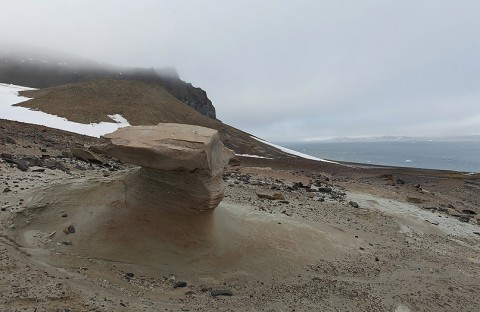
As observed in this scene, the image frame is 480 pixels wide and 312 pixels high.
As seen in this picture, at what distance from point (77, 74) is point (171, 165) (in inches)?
4046

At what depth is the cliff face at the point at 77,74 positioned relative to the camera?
91000 mm

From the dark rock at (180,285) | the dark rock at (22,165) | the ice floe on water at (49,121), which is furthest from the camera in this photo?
the ice floe on water at (49,121)

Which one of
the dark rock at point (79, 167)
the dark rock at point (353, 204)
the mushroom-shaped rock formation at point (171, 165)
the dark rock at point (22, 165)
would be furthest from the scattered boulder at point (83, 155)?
the dark rock at point (353, 204)

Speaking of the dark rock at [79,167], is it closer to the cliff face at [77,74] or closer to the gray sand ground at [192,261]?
the gray sand ground at [192,261]

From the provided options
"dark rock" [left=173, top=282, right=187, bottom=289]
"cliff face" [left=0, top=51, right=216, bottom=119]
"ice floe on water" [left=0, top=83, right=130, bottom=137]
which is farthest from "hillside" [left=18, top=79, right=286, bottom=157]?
"dark rock" [left=173, top=282, right=187, bottom=289]

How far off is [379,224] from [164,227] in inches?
369

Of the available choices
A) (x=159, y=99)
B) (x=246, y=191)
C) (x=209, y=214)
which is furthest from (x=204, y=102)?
(x=209, y=214)

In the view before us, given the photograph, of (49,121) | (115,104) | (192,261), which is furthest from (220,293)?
(115,104)

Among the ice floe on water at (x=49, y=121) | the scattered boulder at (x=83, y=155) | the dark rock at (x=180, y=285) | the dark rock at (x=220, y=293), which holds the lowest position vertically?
the dark rock at (x=220, y=293)

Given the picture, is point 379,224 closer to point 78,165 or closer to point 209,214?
point 209,214

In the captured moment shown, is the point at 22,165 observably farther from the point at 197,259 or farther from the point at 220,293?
the point at 220,293

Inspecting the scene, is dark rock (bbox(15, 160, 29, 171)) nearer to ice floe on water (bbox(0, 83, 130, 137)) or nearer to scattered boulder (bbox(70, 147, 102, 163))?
scattered boulder (bbox(70, 147, 102, 163))

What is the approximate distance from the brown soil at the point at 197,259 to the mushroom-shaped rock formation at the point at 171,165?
0.35m

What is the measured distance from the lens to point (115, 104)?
52.5 meters
